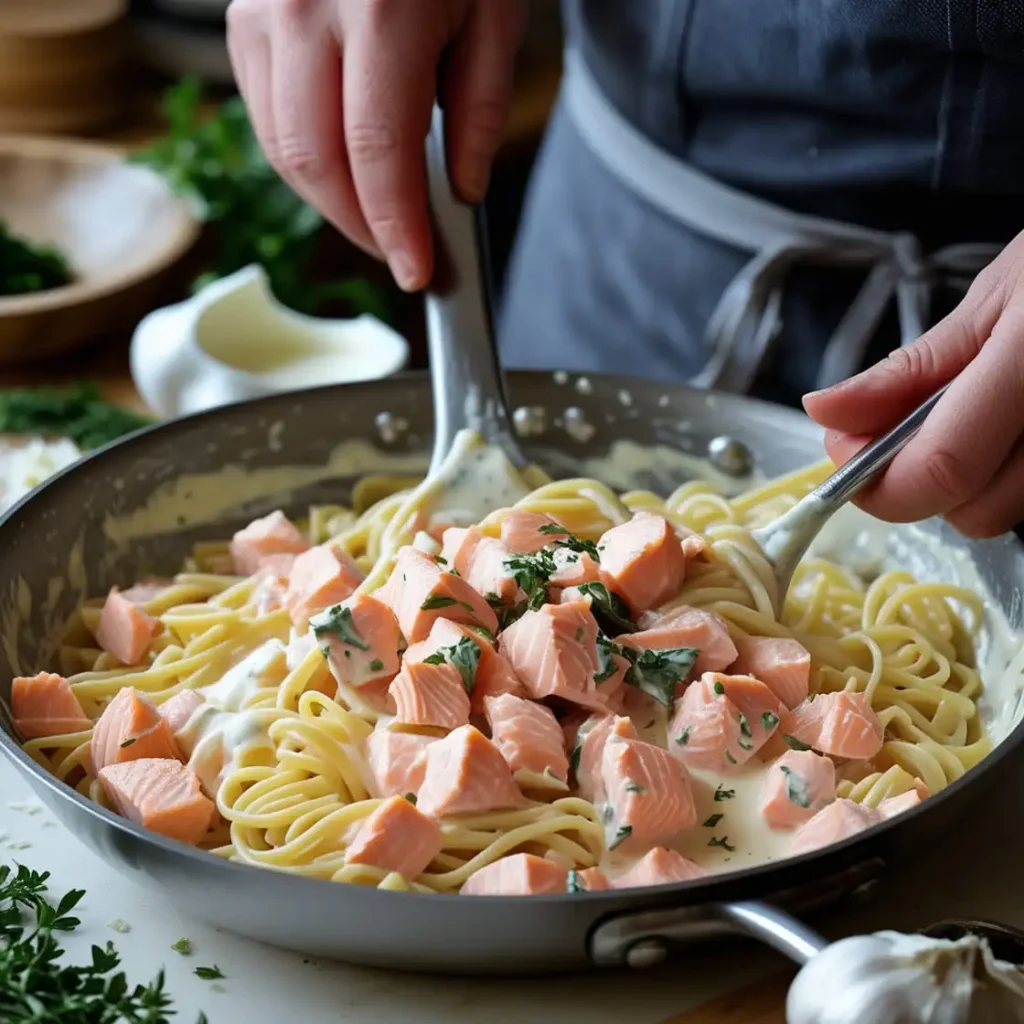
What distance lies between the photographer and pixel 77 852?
4.68 feet

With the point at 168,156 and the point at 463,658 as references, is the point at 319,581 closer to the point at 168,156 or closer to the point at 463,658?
the point at 463,658

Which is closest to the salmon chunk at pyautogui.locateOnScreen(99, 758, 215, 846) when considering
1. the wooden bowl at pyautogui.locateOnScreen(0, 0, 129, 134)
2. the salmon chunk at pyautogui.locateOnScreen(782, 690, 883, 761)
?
the salmon chunk at pyautogui.locateOnScreen(782, 690, 883, 761)

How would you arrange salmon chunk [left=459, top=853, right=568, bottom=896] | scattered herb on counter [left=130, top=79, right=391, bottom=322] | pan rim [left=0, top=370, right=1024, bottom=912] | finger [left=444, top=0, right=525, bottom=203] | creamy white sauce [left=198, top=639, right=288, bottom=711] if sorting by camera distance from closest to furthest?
pan rim [left=0, top=370, right=1024, bottom=912]
salmon chunk [left=459, top=853, right=568, bottom=896]
creamy white sauce [left=198, top=639, right=288, bottom=711]
finger [left=444, top=0, right=525, bottom=203]
scattered herb on counter [left=130, top=79, right=391, bottom=322]

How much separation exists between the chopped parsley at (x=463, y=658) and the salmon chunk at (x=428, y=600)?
0.15ft

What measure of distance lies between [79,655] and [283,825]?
1.43 ft

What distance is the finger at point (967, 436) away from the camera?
1337 millimetres

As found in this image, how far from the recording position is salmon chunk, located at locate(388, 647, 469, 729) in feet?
4.51

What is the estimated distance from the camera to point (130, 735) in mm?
1427

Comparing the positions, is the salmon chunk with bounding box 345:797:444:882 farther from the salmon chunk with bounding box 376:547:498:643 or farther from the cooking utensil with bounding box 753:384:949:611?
the cooking utensil with bounding box 753:384:949:611

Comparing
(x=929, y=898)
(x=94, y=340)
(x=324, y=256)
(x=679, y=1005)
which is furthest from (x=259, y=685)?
(x=324, y=256)

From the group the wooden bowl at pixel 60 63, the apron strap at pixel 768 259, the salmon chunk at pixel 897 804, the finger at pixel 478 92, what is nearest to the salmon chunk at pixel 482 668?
the salmon chunk at pixel 897 804

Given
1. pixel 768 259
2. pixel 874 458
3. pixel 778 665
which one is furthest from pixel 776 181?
pixel 778 665

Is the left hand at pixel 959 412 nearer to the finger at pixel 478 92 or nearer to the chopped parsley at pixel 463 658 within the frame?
the chopped parsley at pixel 463 658

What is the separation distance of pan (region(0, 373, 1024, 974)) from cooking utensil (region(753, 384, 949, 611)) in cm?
24
